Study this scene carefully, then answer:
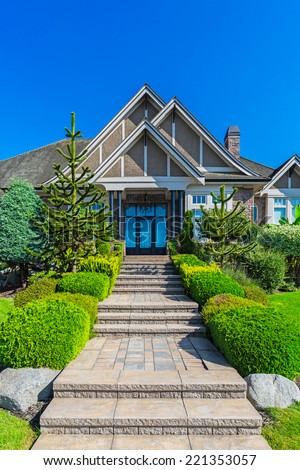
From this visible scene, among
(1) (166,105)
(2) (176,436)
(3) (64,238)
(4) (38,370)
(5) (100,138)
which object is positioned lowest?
(2) (176,436)

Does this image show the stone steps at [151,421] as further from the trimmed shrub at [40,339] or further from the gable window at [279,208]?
the gable window at [279,208]

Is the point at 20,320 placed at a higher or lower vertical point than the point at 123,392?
higher

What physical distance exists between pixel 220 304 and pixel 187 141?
1376 centimetres

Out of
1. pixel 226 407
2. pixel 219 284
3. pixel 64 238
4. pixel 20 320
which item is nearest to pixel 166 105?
pixel 64 238

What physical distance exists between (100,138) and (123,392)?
56.0 feet

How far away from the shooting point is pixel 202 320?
7.40 meters

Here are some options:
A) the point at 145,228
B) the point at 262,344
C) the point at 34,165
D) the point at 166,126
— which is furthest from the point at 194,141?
the point at 262,344

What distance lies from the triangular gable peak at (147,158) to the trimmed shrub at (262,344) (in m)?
11.1

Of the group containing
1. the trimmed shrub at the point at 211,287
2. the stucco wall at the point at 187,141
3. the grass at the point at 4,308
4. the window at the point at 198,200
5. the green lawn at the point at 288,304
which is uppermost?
the stucco wall at the point at 187,141

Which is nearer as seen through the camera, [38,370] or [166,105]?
[38,370]

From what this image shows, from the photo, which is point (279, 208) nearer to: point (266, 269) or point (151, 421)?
point (266, 269)

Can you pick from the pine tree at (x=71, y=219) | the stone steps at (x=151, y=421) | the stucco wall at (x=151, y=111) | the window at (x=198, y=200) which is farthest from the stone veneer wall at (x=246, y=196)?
the stone steps at (x=151, y=421)

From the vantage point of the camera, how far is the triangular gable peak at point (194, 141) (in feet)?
58.4
